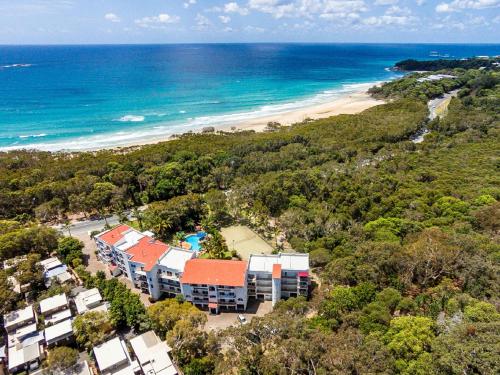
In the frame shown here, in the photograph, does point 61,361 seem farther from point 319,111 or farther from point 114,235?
point 319,111

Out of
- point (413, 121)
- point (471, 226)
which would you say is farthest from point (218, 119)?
point (471, 226)

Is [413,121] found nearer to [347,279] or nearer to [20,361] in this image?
[347,279]

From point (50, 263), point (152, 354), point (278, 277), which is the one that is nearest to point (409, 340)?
point (278, 277)

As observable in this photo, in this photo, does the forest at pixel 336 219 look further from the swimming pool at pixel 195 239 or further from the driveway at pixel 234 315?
the driveway at pixel 234 315

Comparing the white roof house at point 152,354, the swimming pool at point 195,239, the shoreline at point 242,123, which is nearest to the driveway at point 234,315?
the white roof house at point 152,354

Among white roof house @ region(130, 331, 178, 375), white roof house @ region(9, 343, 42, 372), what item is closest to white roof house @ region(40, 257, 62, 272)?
white roof house @ region(9, 343, 42, 372)

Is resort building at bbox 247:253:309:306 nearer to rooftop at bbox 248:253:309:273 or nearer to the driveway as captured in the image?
rooftop at bbox 248:253:309:273
